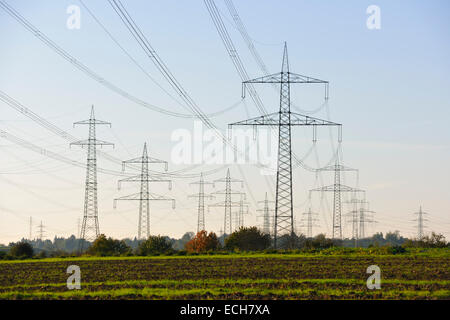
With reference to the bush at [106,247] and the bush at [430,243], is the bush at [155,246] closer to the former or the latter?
the bush at [106,247]

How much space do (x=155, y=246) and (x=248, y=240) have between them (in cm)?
1499

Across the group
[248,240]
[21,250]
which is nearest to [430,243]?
[248,240]

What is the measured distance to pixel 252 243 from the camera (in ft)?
349

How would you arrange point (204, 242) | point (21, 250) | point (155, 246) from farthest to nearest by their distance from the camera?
1. point (204, 242)
2. point (21, 250)
3. point (155, 246)

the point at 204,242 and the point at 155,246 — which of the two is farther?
the point at 204,242

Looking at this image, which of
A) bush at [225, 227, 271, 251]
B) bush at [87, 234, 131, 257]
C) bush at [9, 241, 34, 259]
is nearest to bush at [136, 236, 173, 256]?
bush at [87, 234, 131, 257]

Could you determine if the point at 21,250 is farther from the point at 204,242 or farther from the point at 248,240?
the point at 248,240

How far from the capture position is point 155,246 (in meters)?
100

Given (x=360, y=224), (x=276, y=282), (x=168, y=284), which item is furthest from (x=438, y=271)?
(x=360, y=224)

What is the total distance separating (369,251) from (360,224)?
6264 cm

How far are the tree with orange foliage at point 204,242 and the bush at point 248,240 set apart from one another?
5.09 meters

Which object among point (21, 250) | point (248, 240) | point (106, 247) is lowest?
point (21, 250)

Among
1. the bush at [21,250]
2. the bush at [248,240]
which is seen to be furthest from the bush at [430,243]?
the bush at [21,250]
